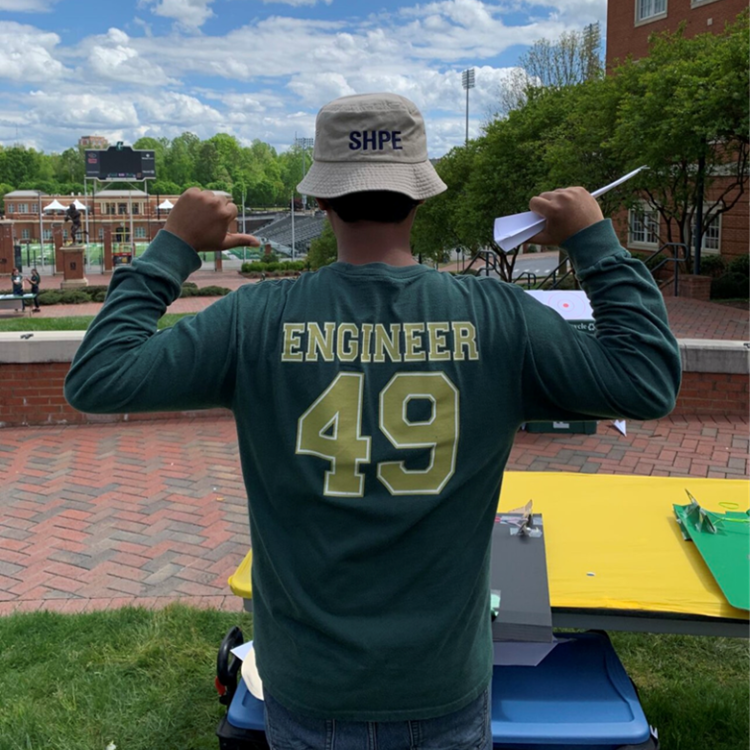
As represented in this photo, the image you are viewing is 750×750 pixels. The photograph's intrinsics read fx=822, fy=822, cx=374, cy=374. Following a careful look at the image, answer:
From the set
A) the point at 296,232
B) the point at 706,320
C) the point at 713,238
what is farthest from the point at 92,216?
the point at 706,320

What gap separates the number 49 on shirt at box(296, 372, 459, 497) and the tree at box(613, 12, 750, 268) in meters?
15.4

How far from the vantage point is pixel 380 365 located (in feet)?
4.49

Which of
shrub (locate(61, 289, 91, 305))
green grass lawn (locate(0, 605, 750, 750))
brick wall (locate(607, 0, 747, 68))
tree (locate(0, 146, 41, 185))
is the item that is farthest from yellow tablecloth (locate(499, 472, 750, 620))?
tree (locate(0, 146, 41, 185))

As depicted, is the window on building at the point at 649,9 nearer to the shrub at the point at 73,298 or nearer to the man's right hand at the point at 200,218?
the shrub at the point at 73,298

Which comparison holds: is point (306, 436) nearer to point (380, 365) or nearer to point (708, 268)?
point (380, 365)

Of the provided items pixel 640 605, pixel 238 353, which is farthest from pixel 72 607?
pixel 238 353

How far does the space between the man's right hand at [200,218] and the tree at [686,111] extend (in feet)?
50.5

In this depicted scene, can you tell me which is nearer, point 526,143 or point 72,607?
point 72,607

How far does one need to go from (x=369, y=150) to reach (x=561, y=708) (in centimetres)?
171

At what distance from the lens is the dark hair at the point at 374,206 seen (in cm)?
141

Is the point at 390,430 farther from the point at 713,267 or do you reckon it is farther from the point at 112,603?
the point at 713,267

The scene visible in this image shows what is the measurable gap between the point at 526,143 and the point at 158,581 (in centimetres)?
→ 1802

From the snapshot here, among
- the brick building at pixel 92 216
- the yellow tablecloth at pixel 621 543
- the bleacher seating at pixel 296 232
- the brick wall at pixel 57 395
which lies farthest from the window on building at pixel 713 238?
the brick building at pixel 92 216

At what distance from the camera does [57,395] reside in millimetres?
7711
